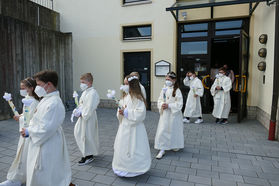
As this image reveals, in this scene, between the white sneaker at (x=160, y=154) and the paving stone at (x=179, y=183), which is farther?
the white sneaker at (x=160, y=154)

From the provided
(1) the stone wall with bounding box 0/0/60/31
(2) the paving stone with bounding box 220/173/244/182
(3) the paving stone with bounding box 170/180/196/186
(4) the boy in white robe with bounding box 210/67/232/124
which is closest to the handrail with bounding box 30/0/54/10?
(1) the stone wall with bounding box 0/0/60/31

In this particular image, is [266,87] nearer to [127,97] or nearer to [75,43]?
[127,97]

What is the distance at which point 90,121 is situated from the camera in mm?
3963

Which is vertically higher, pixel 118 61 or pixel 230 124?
pixel 118 61

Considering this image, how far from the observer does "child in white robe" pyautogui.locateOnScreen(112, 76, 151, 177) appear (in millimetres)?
3221

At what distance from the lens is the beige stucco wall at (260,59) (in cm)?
648

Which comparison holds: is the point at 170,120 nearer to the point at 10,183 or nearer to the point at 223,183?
the point at 223,183

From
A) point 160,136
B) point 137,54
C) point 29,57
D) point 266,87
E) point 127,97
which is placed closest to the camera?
point 127,97

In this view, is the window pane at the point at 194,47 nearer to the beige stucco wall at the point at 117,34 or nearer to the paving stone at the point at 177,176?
the beige stucco wall at the point at 117,34

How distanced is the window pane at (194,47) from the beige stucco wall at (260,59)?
1.81 m

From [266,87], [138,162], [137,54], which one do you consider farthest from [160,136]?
[137,54]

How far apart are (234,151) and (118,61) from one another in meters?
6.84

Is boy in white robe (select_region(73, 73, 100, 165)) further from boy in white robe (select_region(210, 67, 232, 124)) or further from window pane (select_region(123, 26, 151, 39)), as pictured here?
window pane (select_region(123, 26, 151, 39))

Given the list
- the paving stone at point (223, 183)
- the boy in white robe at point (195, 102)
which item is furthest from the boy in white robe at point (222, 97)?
the paving stone at point (223, 183)
